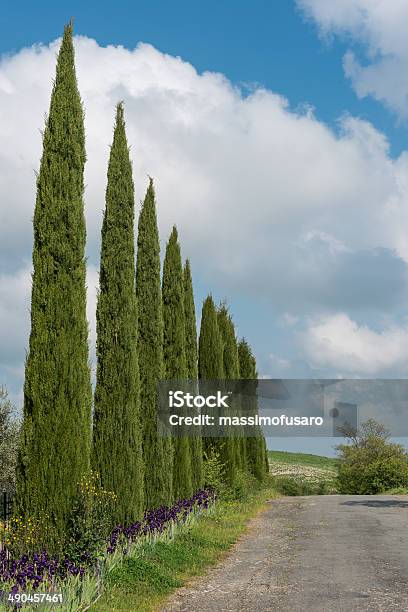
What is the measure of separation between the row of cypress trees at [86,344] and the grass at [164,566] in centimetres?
123

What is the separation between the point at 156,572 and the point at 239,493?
1540 centimetres

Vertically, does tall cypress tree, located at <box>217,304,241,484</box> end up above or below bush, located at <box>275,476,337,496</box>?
above

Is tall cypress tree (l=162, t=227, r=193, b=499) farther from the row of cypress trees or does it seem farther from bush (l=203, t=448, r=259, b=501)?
bush (l=203, t=448, r=259, b=501)

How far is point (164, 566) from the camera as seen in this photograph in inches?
457

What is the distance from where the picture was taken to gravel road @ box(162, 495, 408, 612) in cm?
941

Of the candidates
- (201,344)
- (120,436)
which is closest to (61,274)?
(120,436)

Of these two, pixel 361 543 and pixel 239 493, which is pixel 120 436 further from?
pixel 239 493

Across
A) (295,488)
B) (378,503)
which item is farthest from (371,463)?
(378,503)

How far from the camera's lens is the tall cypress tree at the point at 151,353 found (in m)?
16.6

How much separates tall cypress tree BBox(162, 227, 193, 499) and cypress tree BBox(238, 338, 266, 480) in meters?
13.9

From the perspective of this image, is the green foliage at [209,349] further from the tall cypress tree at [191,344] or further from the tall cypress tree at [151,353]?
the tall cypress tree at [151,353]

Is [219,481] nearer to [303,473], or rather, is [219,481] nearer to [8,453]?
[8,453]

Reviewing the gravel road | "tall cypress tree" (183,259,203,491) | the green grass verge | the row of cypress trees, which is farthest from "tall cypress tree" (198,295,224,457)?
the green grass verge

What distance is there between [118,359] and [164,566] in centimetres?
454
